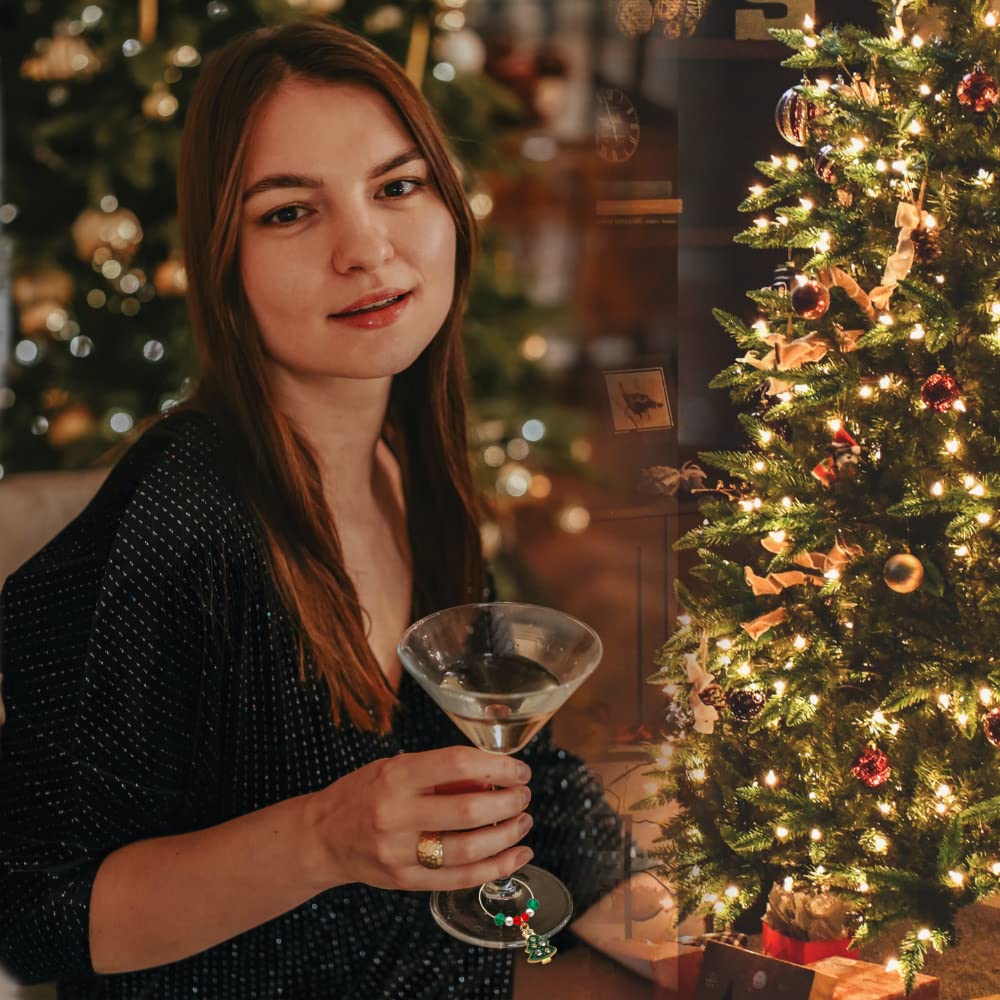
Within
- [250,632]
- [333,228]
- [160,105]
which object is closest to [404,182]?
[333,228]

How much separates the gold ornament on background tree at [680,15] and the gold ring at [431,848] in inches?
30.8

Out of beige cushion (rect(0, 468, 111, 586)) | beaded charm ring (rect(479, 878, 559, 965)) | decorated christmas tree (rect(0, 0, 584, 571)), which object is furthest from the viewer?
decorated christmas tree (rect(0, 0, 584, 571))

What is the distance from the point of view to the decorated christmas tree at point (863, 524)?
102 cm

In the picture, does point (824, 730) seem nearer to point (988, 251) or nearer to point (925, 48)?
point (988, 251)

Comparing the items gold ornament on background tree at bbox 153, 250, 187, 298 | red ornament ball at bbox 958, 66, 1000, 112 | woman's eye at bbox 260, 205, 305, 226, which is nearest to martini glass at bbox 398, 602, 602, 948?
woman's eye at bbox 260, 205, 305, 226

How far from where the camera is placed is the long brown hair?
1.07 meters

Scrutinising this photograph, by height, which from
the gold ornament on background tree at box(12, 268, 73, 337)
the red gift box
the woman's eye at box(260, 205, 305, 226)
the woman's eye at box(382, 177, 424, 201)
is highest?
the woman's eye at box(382, 177, 424, 201)

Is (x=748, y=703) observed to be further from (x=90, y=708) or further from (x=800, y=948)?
(x=90, y=708)

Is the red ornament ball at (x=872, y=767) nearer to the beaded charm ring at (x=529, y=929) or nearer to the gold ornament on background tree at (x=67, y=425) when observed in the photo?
the beaded charm ring at (x=529, y=929)

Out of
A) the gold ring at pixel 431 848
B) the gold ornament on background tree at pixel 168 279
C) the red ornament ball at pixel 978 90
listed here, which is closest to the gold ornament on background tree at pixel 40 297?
the gold ornament on background tree at pixel 168 279

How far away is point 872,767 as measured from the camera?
1076mm

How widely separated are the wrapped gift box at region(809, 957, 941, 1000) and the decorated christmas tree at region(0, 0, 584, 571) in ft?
3.56

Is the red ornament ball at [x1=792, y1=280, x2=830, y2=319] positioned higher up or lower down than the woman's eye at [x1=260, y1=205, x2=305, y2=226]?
lower down

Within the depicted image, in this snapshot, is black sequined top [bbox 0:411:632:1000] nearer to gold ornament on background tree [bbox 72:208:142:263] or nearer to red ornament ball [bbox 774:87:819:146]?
red ornament ball [bbox 774:87:819:146]
